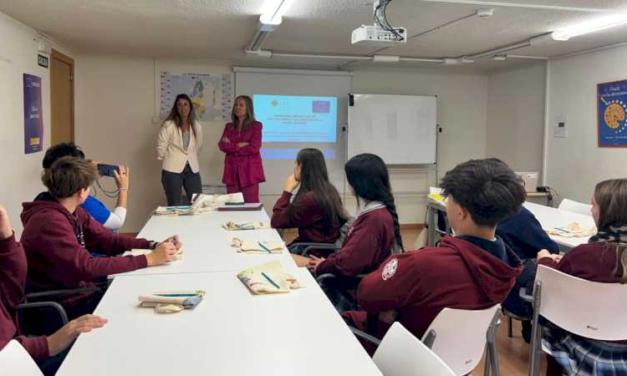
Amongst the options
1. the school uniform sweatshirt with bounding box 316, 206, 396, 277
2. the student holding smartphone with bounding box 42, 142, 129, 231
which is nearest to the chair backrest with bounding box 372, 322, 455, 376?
the school uniform sweatshirt with bounding box 316, 206, 396, 277

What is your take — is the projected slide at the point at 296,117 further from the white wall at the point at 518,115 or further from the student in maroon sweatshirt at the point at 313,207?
the student in maroon sweatshirt at the point at 313,207

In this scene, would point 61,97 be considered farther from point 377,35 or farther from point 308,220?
point 377,35

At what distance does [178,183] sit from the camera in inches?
224

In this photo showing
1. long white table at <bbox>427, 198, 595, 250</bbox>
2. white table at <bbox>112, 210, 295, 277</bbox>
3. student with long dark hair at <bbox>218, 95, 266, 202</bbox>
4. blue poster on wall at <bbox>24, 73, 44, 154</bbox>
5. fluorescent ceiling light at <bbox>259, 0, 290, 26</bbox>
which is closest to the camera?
white table at <bbox>112, 210, 295, 277</bbox>

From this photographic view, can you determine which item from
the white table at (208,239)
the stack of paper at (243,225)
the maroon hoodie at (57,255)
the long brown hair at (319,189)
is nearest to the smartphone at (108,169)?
the white table at (208,239)

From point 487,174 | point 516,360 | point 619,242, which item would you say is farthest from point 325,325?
point 516,360

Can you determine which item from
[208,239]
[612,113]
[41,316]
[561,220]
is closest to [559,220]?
[561,220]

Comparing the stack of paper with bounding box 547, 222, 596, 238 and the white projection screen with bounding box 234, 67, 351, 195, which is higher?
the white projection screen with bounding box 234, 67, 351, 195

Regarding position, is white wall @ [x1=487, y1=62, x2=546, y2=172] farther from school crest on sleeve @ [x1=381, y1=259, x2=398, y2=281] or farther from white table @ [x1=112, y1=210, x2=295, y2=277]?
school crest on sleeve @ [x1=381, y1=259, x2=398, y2=281]

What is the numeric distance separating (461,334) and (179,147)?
15.0 ft

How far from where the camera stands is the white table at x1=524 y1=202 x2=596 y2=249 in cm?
294

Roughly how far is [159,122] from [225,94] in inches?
34.3

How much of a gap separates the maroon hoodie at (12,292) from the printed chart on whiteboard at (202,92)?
4614 mm

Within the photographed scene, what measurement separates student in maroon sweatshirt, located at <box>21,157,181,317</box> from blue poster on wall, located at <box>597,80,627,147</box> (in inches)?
176
